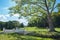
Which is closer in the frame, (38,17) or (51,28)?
(51,28)

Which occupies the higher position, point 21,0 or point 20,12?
point 21,0

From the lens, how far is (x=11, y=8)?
101ft

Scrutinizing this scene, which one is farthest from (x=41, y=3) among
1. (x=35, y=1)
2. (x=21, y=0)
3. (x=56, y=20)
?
(x=56, y=20)

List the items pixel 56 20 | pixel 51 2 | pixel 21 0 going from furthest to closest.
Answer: pixel 56 20 → pixel 51 2 → pixel 21 0

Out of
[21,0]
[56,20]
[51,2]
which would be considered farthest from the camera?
[56,20]

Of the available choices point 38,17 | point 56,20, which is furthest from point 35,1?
point 56,20

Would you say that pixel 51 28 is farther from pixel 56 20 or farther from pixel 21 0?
pixel 56 20

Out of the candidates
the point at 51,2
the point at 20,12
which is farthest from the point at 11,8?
the point at 51,2

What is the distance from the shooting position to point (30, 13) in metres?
30.9

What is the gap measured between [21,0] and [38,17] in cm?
450

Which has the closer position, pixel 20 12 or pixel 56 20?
pixel 20 12

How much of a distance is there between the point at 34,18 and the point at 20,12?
2.78 m

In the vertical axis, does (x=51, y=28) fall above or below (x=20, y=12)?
below

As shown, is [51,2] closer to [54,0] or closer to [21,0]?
[54,0]
